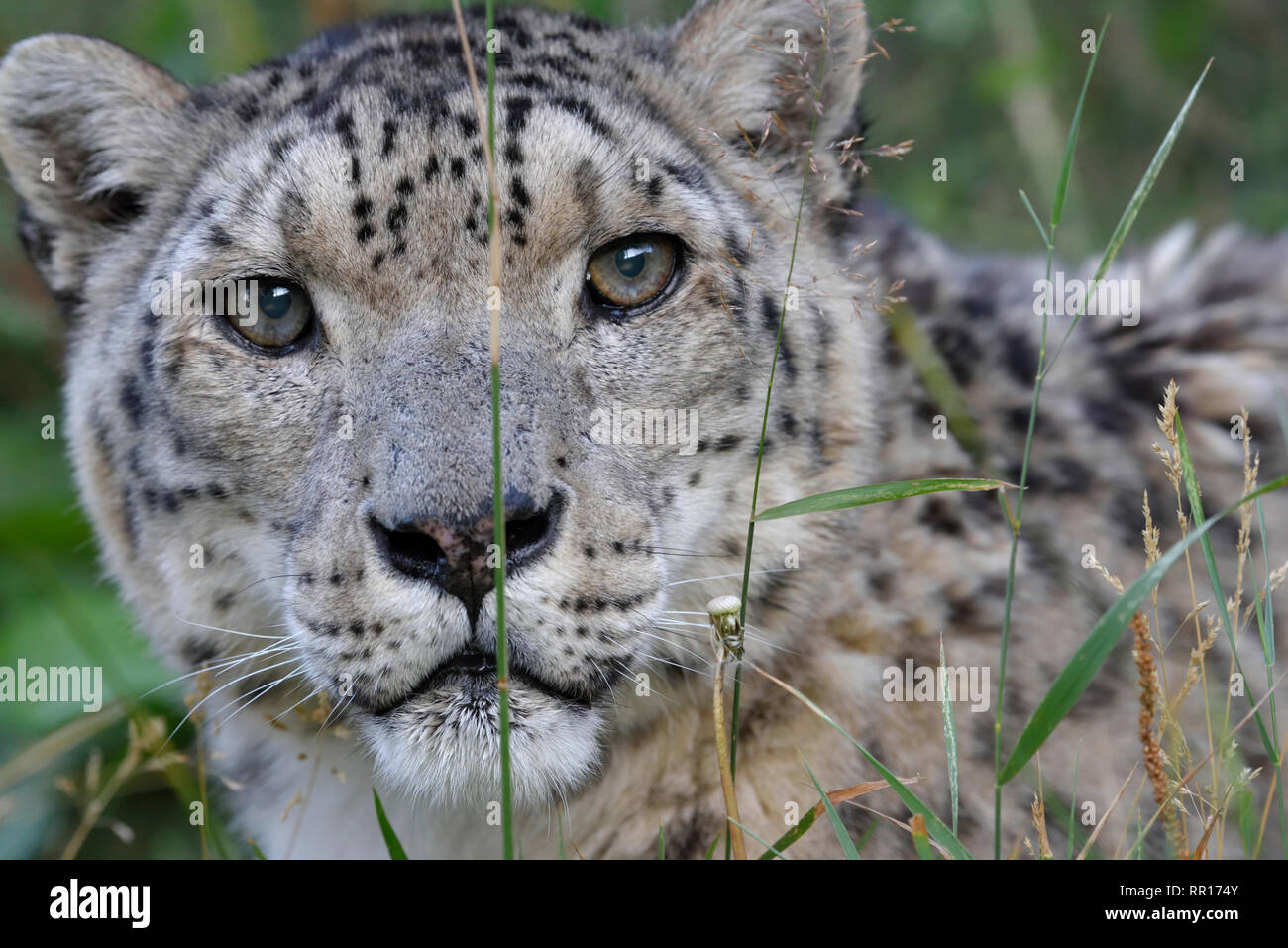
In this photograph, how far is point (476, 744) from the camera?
117 inches

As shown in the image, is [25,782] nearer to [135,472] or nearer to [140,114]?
[135,472]

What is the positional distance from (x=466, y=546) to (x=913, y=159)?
817 centimetres

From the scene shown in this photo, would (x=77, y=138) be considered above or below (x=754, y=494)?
above

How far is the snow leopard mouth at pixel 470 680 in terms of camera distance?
9.48ft

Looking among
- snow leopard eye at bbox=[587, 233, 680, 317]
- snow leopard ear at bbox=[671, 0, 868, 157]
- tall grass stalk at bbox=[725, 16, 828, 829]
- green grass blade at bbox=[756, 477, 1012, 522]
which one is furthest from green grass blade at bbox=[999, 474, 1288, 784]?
snow leopard ear at bbox=[671, 0, 868, 157]

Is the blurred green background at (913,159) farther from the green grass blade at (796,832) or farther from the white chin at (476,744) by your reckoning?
the green grass blade at (796,832)

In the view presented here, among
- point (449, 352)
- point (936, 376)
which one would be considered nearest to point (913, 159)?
point (936, 376)

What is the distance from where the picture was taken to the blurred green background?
5708mm

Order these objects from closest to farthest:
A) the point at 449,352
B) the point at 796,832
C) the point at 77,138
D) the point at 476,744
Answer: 1. the point at 796,832
2. the point at 476,744
3. the point at 449,352
4. the point at 77,138

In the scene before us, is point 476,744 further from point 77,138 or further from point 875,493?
point 77,138

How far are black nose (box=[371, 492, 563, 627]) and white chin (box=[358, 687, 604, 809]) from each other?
0.27 meters

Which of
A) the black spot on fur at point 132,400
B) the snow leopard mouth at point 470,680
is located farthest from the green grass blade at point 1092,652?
the black spot on fur at point 132,400

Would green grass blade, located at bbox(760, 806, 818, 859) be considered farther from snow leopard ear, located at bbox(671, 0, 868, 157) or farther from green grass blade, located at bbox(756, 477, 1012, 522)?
snow leopard ear, located at bbox(671, 0, 868, 157)
